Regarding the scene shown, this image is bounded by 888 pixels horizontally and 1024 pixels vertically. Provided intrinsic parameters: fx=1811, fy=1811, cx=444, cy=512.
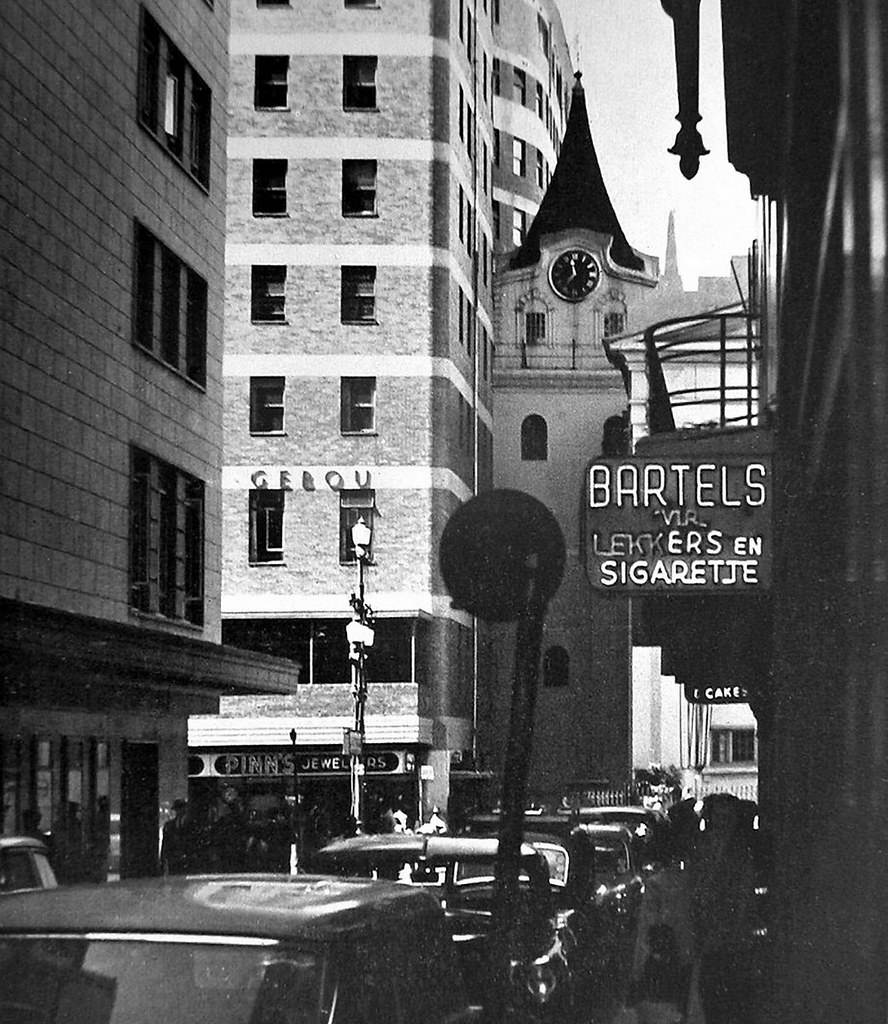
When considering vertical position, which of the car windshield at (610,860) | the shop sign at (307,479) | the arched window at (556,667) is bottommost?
the car windshield at (610,860)

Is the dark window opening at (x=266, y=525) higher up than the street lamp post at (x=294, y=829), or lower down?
higher up

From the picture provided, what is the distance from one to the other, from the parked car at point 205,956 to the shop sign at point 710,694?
0.53 metres

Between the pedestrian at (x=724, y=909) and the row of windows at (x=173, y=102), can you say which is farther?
the row of windows at (x=173, y=102)

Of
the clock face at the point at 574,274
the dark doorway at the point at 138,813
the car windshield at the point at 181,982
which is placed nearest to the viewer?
the car windshield at the point at 181,982

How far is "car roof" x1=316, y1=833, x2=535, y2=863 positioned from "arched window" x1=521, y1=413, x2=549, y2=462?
53 cm

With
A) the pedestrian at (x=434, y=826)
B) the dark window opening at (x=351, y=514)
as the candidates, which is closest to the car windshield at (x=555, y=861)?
the pedestrian at (x=434, y=826)

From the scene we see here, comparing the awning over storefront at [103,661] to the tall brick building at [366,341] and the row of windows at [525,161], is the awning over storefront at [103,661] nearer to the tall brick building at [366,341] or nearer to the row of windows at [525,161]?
the tall brick building at [366,341]

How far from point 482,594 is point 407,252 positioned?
576 millimetres

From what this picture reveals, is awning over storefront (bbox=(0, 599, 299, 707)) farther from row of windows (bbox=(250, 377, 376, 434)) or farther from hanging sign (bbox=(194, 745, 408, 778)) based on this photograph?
row of windows (bbox=(250, 377, 376, 434))

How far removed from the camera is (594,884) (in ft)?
8.26

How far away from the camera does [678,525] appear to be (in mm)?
2436

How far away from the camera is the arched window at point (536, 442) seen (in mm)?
2508

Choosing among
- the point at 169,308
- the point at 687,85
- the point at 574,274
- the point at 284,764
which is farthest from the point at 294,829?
the point at 687,85

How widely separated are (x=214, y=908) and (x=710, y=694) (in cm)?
76
